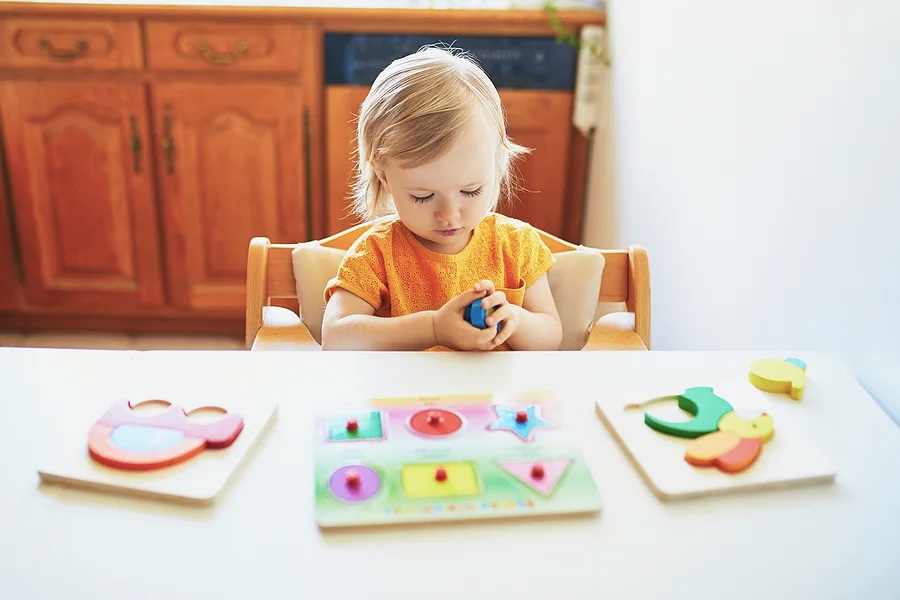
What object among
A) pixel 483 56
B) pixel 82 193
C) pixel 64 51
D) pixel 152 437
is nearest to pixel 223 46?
pixel 64 51

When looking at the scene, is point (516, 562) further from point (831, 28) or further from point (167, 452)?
point (831, 28)

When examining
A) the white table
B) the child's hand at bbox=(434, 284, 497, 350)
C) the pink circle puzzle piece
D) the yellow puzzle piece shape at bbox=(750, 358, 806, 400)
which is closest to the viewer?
the white table

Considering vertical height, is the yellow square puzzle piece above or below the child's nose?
below

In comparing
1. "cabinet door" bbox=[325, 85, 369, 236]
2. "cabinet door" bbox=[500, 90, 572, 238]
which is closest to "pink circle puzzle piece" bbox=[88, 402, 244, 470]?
"cabinet door" bbox=[325, 85, 369, 236]

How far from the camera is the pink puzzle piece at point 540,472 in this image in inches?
23.3

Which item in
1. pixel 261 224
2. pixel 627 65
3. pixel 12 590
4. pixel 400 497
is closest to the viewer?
pixel 12 590

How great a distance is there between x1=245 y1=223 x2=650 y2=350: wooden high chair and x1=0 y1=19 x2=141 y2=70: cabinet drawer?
1269 mm

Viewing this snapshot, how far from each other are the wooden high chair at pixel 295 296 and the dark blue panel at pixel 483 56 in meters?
1.08

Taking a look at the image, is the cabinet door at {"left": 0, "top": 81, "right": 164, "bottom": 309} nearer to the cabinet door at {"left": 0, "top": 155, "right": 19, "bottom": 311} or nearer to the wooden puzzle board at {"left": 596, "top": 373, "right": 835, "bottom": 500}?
the cabinet door at {"left": 0, "top": 155, "right": 19, "bottom": 311}

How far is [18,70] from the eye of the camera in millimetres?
2094

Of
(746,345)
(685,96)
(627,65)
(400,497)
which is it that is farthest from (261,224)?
(400,497)

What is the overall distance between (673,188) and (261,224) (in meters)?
1.19

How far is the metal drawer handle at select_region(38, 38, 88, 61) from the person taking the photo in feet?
6.79

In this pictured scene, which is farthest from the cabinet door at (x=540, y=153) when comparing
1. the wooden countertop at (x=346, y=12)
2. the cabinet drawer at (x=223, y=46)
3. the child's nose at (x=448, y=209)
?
the child's nose at (x=448, y=209)
